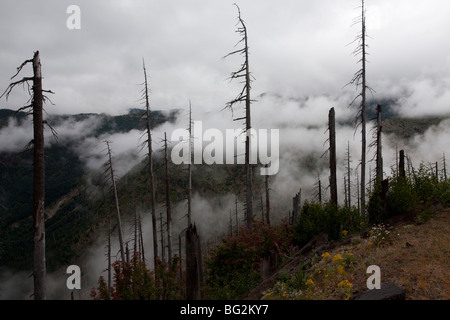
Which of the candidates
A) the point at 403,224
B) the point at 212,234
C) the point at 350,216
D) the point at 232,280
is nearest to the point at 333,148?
the point at 350,216

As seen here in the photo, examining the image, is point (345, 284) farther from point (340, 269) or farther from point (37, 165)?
point (37, 165)

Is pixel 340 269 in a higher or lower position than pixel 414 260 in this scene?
lower

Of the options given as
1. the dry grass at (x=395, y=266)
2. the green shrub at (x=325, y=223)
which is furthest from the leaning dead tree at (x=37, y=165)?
the green shrub at (x=325, y=223)

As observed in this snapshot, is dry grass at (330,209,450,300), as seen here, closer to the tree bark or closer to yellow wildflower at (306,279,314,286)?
yellow wildflower at (306,279,314,286)

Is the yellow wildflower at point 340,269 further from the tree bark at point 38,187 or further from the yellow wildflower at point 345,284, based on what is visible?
the tree bark at point 38,187

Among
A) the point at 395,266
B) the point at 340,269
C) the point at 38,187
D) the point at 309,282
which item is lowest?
the point at 309,282

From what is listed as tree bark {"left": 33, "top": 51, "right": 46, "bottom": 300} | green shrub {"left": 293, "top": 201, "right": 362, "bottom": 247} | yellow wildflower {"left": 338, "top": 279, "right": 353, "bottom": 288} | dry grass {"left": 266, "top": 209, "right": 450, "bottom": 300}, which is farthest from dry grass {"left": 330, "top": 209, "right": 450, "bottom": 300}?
tree bark {"left": 33, "top": 51, "right": 46, "bottom": 300}

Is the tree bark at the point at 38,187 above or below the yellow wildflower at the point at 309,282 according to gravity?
above

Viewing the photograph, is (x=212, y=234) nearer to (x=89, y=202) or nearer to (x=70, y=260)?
(x=70, y=260)

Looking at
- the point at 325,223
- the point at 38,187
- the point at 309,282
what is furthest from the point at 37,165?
the point at 325,223

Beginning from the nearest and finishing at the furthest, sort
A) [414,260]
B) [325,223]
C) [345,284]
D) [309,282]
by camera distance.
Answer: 1. [345,284]
2. [309,282]
3. [414,260]
4. [325,223]

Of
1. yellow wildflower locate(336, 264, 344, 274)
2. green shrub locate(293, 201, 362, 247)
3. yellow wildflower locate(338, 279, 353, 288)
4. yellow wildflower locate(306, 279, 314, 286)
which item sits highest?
green shrub locate(293, 201, 362, 247)

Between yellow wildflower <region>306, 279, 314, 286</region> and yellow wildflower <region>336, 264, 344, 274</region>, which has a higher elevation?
yellow wildflower <region>336, 264, 344, 274</region>
